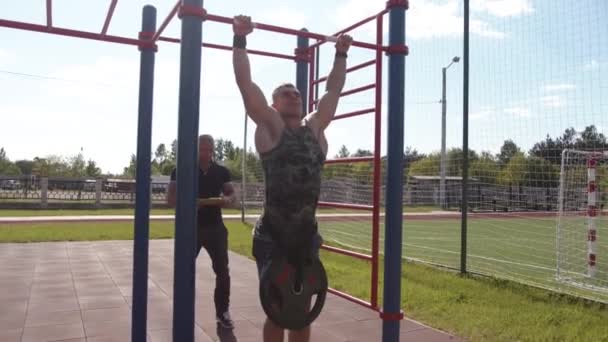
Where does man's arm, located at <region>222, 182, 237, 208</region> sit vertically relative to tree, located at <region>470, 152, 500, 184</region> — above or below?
below

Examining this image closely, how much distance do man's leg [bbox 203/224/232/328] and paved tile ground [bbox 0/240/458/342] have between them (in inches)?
7.0

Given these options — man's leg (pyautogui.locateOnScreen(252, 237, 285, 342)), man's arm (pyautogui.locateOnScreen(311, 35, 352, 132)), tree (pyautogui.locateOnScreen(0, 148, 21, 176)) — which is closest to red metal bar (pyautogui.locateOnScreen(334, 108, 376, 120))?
man's arm (pyautogui.locateOnScreen(311, 35, 352, 132))

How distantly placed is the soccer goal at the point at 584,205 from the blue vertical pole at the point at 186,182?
5344mm

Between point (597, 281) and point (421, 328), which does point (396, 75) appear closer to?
point (421, 328)

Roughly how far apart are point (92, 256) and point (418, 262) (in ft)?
17.1

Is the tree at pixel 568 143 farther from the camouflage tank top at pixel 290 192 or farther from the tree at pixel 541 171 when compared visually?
the camouflage tank top at pixel 290 192

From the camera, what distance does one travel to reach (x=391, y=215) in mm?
2623

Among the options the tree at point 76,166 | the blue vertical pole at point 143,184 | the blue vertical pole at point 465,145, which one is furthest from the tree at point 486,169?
the tree at point 76,166

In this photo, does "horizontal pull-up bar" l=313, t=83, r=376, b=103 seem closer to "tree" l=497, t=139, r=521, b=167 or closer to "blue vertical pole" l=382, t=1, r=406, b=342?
"blue vertical pole" l=382, t=1, r=406, b=342

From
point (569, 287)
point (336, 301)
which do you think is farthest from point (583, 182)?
point (336, 301)

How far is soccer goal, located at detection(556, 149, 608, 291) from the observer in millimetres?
6316

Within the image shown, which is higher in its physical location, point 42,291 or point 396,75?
point 396,75

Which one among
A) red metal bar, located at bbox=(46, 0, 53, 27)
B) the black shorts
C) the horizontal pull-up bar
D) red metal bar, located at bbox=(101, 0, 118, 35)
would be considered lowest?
the black shorts

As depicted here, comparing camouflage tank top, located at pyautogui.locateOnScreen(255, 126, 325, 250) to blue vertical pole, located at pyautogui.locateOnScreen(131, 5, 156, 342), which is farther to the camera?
blue vertical pole, located at pyautogui.locateOnScreen(131, 5, 156, 342)
